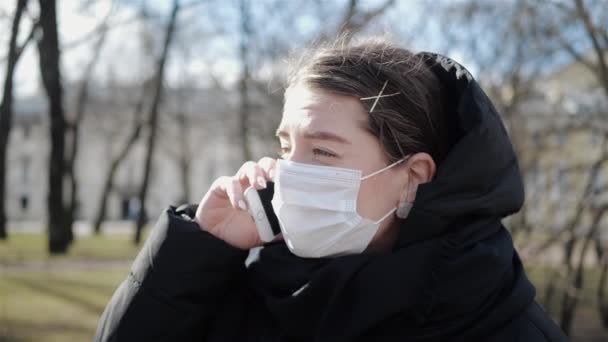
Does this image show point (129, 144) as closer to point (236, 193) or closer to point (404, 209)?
point (236, 193)

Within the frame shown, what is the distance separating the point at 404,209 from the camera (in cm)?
185

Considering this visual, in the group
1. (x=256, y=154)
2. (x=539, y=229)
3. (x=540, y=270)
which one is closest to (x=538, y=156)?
(x=539, y=229)

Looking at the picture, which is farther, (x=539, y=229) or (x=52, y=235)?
(x=52, y=235)

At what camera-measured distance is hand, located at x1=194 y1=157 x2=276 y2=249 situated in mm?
1974

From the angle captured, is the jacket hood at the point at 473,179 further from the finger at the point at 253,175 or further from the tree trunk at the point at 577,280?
the tree trunk at the point at 577,280

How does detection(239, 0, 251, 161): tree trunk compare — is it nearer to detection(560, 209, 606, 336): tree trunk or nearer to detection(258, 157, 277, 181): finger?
detection(560, 209, 606, 336): tree trunk

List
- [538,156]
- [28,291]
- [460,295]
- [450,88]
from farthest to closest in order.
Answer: [538,156] < [28,291] < [450,88] < [460,295]

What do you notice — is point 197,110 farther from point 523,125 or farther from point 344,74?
point 344,74

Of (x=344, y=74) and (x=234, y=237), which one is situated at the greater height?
(x=344, y=74)

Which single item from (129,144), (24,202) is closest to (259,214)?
(129,144)

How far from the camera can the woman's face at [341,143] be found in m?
1.76

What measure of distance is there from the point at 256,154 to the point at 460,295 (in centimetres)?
2066

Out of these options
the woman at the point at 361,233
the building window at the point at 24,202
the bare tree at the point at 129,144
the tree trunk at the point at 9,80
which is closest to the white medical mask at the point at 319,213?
the woman at the point at 361,233

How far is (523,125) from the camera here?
11.5 meters
